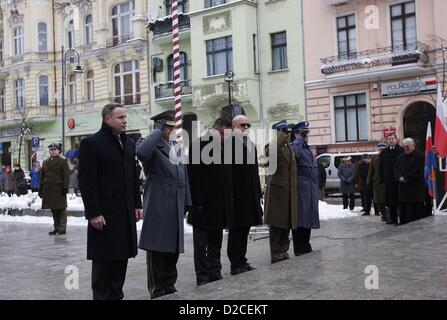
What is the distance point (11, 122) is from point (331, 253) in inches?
1418

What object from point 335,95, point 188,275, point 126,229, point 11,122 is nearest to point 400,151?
point 188,275

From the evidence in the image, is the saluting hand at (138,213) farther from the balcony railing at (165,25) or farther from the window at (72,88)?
the window at (72,88)

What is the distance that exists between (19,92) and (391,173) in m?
33.6

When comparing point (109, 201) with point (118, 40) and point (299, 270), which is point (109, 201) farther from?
point (118, 40)

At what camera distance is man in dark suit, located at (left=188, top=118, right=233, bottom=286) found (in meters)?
6.73

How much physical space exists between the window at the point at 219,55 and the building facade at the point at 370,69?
408 cm

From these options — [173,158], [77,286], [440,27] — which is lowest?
[77,286]

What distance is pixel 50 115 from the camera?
3850cm

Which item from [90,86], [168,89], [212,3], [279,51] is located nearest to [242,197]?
[279,51]

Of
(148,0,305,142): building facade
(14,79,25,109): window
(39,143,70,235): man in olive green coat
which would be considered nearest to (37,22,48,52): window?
(14,79,25,109): window

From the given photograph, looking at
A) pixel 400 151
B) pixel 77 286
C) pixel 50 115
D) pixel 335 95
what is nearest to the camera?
pixel 77 286

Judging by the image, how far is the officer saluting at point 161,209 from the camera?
6.00m

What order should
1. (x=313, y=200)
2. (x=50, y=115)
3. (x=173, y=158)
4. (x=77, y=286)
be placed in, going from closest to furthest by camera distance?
(x=173, y=158) → (x=77, y=286) → (x=313, y=200) → (x=50, y=115)
